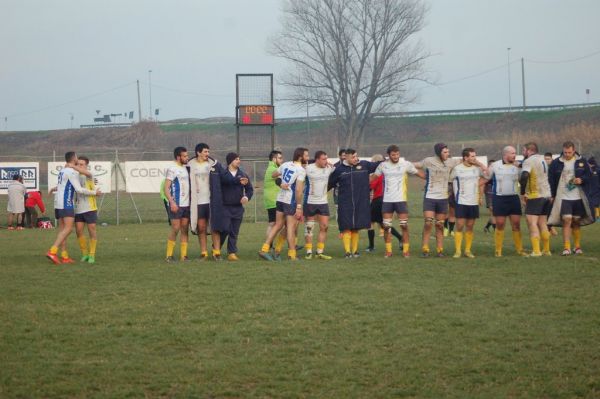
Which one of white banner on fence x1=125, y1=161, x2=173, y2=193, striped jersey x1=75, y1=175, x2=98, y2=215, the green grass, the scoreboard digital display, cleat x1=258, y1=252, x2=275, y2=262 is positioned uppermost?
the scoreboard digital display

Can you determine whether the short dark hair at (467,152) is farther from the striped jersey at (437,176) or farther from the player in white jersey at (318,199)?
the player in white jersey at (318,199)

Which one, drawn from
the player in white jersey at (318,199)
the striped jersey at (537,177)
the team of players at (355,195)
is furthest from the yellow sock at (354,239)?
the striped jersey at (537,177)

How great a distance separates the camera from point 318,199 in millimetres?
14641

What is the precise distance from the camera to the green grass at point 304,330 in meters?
6.38

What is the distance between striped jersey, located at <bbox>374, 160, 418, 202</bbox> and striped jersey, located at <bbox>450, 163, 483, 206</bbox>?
0.75 metres

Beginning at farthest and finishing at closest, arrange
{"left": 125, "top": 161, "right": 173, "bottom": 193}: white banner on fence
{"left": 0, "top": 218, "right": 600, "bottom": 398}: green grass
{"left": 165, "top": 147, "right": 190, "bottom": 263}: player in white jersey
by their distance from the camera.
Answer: {"left": 125, "top": 161, "right": 173, "bottom": 193}: white banner on fence < {"left": 165, "top": 147, "right": 190, "bottom": 263}: player in white jersey < {"left": 0, "top": 218, "right": 600, "bottom": 398}: green grass

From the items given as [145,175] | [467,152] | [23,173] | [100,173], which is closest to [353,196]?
[467,152]

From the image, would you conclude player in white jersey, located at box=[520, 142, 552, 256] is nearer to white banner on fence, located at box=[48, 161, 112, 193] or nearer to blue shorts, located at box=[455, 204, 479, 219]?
blue shorts, located at box=[455, 204, 479, 219]

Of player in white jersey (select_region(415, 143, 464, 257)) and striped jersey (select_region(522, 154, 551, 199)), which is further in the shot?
player in white jersey (select_region(415, 143, 464, 257))

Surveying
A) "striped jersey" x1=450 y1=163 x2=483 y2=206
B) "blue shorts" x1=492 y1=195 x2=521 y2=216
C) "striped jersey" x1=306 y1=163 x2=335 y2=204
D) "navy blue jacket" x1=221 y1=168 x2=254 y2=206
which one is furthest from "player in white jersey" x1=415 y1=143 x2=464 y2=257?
"navy blue jacket" x1=221 y1=168 x2=254 y2=206

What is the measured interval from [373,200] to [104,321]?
856cm

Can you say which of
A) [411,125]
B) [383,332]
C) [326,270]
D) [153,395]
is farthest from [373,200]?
[411,125]

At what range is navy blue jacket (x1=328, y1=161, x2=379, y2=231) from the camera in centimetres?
1460

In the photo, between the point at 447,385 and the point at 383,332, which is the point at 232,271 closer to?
the point at 383,332
